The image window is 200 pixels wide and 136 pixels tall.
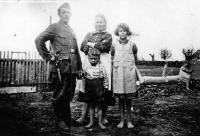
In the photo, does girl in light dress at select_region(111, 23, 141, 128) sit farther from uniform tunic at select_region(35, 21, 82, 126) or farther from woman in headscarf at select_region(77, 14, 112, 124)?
uniform tunic at select_region(35, 21, 82, 126)

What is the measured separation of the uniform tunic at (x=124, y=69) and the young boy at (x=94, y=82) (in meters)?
0.19

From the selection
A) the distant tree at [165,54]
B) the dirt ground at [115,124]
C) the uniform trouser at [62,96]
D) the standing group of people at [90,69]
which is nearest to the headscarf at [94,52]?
the standing group of people at [90,69]

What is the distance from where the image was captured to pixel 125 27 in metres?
3.18

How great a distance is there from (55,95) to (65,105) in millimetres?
243

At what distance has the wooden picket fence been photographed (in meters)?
7.11

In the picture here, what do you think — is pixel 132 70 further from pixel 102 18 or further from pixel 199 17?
pixel 199 17

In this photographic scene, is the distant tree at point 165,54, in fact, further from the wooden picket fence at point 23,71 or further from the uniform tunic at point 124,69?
the uniform tunic at point 124,69

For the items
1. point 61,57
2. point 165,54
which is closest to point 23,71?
point 61,57

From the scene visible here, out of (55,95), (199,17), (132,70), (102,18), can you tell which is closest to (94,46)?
(102,18)

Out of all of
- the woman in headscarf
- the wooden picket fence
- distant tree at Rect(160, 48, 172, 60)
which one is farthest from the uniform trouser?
distant tree at Rect(160, 48, 172, 60)

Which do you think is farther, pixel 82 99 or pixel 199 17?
pixel 199 17

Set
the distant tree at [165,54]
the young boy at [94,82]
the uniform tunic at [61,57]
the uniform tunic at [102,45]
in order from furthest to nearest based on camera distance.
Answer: the distant tree at [165,54] → the uniform tunic at [102,45] → the young boy at [94,82] → the uniform tunic at [61,57]

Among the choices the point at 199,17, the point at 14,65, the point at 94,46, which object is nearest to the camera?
the point at 94,46

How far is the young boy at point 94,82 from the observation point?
123 inches
